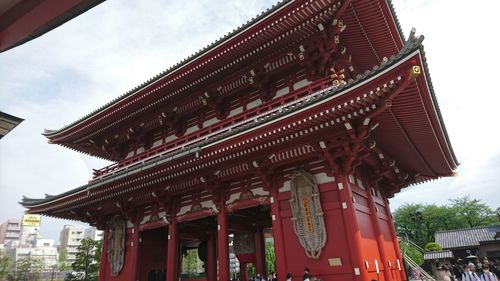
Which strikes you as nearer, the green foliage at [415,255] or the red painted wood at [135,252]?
the red painted wood at [135,252]

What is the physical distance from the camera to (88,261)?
105 feet

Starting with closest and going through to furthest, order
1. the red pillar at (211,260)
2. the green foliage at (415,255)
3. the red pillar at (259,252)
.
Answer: the red pillar at (259,252) → the red pillar at (211,260) → the green foliage at (415,255)

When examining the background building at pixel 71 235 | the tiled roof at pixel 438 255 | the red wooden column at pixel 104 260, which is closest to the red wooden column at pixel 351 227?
the red wooden column at pixel 104 260

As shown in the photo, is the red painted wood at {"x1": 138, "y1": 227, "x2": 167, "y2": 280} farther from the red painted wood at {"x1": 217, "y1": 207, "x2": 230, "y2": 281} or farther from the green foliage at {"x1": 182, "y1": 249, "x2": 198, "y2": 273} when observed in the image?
the green foliage at {"x1": 182, "y1": 249, "x2": 198, "y2": 273}

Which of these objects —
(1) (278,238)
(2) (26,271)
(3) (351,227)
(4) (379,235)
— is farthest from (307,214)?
(2) (26,271)

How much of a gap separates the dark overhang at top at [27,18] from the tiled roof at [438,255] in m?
32.3

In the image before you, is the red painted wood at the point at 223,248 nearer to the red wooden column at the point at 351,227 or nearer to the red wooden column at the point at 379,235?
the red wooden column at the point at 351,227

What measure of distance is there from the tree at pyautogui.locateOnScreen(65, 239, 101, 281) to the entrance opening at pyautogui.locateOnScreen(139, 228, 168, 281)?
788 inches

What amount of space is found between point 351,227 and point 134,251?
989 cm

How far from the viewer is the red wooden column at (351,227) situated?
8828 millimetres

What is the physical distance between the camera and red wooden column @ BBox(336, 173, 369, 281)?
883 centimetres

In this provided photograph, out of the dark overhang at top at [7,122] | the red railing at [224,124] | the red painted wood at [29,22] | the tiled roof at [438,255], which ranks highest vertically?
the red railing at [224,124]

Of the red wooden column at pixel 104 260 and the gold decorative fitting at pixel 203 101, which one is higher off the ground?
the gold decorative fitting at pixel 203 101

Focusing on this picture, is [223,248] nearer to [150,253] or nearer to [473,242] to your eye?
[150,253]
